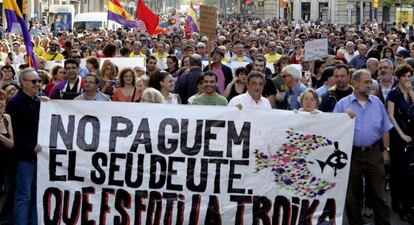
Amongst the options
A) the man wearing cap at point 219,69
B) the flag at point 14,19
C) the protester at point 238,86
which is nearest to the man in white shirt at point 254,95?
the protester at point 238,86

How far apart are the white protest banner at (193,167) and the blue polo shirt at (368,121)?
1.66 feet

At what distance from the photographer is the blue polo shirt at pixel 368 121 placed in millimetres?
9586

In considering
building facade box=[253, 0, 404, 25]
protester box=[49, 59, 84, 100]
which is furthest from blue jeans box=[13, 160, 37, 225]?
building facade box=[253, 0, 404, 25]

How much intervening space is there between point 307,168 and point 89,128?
1935 millimetres

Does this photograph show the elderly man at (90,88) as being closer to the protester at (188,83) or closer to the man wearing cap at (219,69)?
the protester at (188,83)

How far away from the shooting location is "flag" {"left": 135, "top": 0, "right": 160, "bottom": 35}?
2750cm

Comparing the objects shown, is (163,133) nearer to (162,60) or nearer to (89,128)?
(89,128)

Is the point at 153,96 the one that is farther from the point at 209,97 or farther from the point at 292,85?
the point at 292,85

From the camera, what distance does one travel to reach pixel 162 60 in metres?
19.2

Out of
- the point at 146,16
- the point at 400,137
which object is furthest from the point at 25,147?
the point at 146,16

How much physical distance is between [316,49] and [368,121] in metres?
6.36

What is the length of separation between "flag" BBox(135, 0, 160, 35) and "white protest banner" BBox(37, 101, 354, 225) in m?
18.4

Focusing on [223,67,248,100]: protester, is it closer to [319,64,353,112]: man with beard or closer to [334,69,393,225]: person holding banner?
[319,64,353,112]: man with beard

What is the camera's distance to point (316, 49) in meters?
15.9
